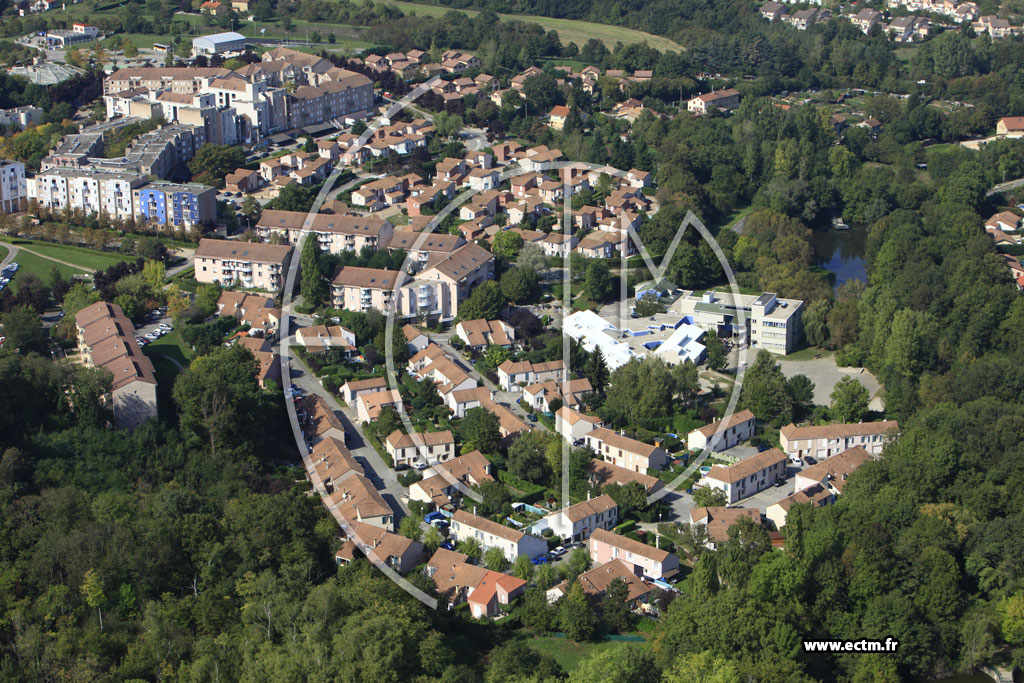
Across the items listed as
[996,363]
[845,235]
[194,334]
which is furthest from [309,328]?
[845,235]

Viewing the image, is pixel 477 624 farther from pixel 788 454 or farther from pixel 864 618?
pixel 788 454

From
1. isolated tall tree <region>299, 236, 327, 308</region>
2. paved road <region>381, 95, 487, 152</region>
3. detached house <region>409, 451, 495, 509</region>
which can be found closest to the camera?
detached house <region>409, 451, 495, 509</region>

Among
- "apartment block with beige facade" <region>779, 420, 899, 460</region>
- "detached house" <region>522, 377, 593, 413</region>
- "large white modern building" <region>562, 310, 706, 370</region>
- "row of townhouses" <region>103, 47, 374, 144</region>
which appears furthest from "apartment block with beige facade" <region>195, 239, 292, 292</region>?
"apartment block with beige facade" <region>779, 420, 899, 460</region>

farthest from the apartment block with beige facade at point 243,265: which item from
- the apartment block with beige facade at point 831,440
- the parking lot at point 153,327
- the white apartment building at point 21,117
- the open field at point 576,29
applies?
the open field at point 576,29

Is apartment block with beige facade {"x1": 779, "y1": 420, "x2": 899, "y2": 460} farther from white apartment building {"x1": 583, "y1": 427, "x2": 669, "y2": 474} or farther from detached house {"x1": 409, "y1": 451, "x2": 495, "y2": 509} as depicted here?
detached house {"x1": 409, "y1": 451, "x2": 495, "y2": 509}

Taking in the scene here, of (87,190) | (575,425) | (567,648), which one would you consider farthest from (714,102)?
(567,648)
